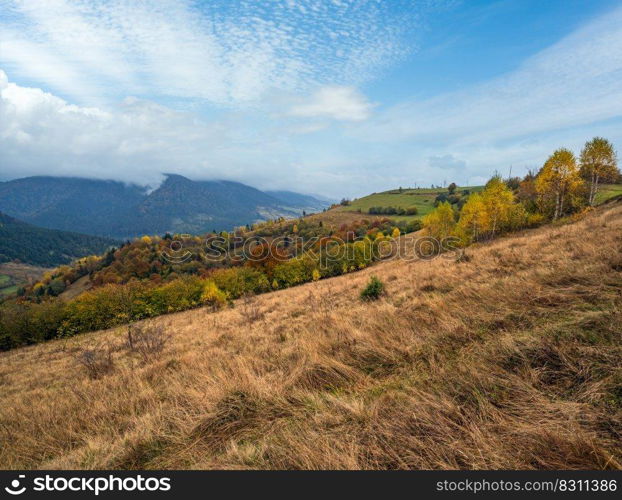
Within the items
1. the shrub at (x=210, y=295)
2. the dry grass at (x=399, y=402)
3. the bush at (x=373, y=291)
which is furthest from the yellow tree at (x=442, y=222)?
the dry grass at (x=399, y=402)

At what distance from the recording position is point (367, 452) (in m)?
2.90

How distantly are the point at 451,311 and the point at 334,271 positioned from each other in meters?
60.8

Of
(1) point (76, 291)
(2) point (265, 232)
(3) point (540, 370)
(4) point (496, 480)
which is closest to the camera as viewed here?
(4) point (496, 480)

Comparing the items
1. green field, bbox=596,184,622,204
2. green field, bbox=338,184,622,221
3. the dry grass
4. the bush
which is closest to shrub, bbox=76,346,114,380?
the dry grass

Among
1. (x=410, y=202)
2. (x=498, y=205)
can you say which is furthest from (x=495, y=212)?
(x=410, y=202)

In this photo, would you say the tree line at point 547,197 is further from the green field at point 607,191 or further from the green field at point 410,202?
the green field at point 410,202

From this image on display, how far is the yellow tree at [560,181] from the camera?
39084 mm

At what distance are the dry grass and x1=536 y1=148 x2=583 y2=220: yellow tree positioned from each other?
143 feet

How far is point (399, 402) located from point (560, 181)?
51170 mm

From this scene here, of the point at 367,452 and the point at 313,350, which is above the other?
the point at 367,452

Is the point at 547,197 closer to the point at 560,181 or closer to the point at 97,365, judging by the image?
the point at 560,181

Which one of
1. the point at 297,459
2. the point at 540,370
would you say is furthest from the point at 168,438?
the point at 540,370

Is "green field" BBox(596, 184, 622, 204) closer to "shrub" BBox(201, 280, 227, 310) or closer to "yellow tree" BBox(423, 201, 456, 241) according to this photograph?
"yellow tree" BBox(423, 201, 456, 241)

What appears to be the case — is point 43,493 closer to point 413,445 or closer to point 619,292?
point 413,445
